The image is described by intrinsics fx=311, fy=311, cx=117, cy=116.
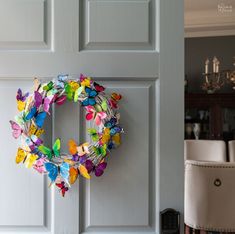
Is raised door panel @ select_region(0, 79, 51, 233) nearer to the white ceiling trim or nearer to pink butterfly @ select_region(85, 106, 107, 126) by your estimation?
pink butterfly @ select_region(85, 106, 107, 126)

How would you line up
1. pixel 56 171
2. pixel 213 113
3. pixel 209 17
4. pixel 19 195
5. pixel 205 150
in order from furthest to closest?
pixel 209 17
pixel 213 113
pixel 205 150
pixel 19 195
pixel 56 171

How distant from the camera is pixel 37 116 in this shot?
1.24m

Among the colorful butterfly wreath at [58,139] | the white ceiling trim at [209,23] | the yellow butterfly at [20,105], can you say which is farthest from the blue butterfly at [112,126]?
the white ceiling trim at [209,23]

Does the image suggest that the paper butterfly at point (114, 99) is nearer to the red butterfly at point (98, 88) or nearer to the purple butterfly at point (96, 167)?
the red butterfly at point (98, 88)

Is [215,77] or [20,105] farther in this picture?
[215,77]

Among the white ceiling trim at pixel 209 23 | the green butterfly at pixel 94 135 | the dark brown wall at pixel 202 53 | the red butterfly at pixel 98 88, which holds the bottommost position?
the green butterfly at pixel 94 135

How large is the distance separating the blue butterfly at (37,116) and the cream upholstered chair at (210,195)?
1.38 metres

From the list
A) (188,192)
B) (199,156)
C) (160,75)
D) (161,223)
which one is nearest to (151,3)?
(160,75)

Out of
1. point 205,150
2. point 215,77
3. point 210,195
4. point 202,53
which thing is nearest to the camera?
point 210,195

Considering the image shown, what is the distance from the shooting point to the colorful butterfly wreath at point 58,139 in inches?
48.2

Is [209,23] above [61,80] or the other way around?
above

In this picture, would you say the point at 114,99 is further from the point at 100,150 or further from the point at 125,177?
the point at 125,177

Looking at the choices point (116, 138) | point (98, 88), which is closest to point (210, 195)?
point (116, 138)

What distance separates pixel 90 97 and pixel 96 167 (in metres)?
0.28
